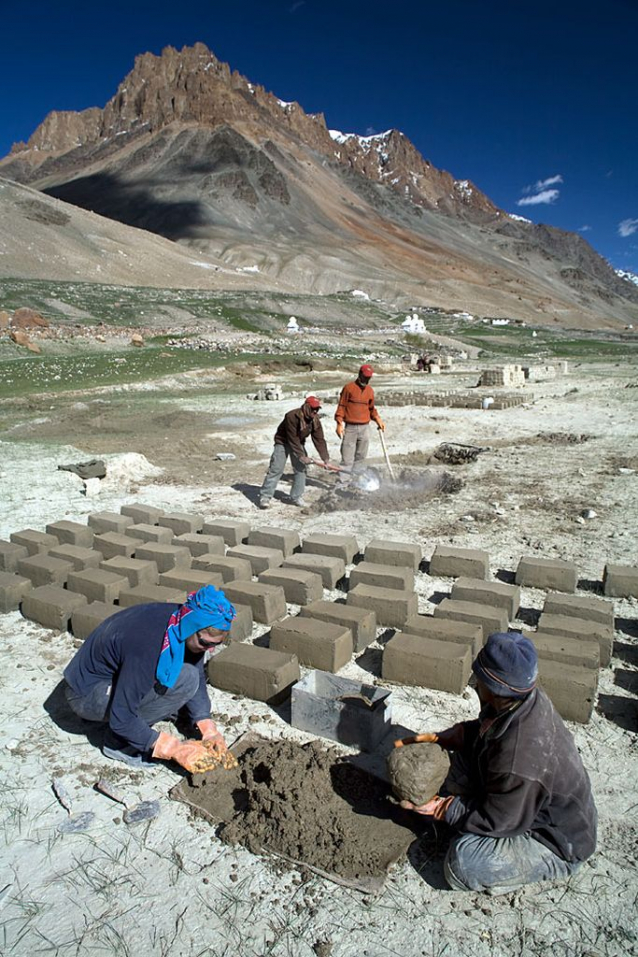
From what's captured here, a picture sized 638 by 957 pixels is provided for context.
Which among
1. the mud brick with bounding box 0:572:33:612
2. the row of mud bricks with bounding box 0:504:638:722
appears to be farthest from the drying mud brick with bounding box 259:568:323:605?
the mud brick with bounding box 0:572:33:612

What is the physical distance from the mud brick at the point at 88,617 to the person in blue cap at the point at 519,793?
2.98m

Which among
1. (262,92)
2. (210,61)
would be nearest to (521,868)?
(210,61)

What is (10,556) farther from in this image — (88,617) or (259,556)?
(259,556)

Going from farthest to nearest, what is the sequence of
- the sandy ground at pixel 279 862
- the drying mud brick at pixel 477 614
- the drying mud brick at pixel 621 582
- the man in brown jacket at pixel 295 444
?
the man in brown jacket at pixel 295 444 < the drying mud brick at pixel 621 582 < the drying mud brick at pixel 477 614 < the sandy ground at pixel 279 862

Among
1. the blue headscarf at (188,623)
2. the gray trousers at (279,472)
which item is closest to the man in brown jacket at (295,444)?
the gray trousers at (279,472)

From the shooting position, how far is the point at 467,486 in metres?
8.97

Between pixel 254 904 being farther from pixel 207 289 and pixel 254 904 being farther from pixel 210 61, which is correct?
pixel 210 61

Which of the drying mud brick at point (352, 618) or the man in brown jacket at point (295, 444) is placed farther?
the man in brown jacket at point (295, 444)

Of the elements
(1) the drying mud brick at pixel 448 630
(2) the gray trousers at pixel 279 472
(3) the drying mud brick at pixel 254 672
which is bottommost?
(3) the drying mud brick at pixel 254 672

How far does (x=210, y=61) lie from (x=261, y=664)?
156 m

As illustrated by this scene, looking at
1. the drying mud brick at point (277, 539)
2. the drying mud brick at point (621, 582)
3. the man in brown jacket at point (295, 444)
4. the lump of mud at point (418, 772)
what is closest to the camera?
the lump of mud at point (418, 772)

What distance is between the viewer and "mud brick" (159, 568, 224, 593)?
5.32 meters

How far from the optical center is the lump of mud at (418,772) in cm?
285

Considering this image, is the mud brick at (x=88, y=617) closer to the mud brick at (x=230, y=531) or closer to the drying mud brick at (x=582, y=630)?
the mud brick at (x=230, y=531)
